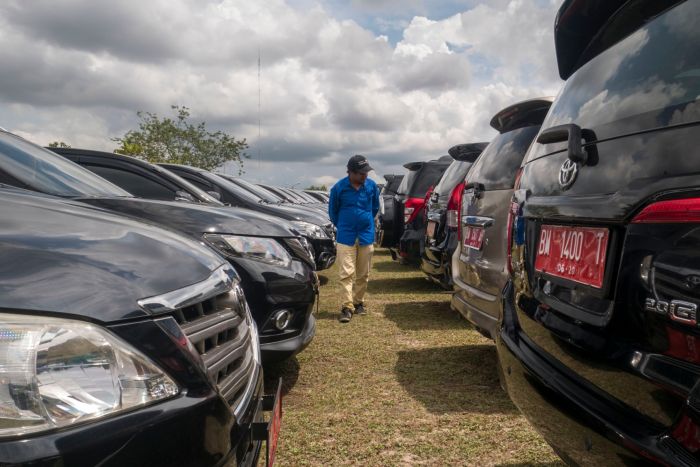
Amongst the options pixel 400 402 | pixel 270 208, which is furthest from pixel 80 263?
pixel 270 208

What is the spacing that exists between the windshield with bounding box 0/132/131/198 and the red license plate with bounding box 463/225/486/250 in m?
2.19

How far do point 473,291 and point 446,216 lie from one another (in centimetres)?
201

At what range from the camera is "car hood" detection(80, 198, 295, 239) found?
299 centimetres

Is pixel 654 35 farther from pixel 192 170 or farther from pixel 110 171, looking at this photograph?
pixel 192 170

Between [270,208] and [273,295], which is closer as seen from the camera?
[273,295]

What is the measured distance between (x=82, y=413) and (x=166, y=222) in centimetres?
217

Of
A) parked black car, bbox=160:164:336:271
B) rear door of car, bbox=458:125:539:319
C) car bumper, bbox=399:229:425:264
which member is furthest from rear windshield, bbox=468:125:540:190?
car bumper, bbox=399:229:425:264

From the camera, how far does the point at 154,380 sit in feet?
3.80

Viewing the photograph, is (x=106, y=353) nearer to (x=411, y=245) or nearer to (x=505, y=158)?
(x=505, y=158)

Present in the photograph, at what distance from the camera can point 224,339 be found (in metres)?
1.60

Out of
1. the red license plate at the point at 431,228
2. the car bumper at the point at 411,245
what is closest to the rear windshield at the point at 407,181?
the car bumper at the point at 411,245

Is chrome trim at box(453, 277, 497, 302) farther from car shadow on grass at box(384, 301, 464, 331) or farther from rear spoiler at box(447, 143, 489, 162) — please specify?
rear spoiler at box(447, 143, 489, 162)

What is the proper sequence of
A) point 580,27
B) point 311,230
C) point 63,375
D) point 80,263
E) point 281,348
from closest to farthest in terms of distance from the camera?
point 63,375 → point 80,263 → point 580,27 → point 281,348 → point 311,230

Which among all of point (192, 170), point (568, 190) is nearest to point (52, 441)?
point (568, 190)
